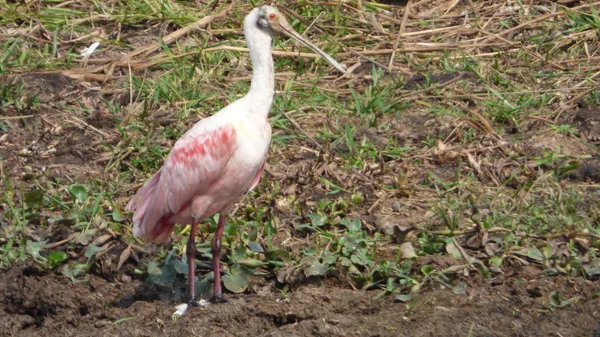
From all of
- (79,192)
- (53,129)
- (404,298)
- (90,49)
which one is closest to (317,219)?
(404,298)

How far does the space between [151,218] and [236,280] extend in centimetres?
62

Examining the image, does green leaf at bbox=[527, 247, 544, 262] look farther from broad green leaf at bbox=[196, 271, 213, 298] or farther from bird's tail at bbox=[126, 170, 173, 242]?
bird's tail at bbox=[126, 170, 173, 242]

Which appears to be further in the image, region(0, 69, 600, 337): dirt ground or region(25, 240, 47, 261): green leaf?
region(25, 240, 47, 261): green leaf

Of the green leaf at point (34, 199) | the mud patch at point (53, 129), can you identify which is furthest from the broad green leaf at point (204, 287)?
the mud patch at point (53, 129)

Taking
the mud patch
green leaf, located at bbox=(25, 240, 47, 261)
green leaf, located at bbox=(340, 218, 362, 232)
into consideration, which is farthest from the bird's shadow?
the mud patch

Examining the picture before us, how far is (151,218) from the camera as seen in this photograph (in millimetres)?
6348

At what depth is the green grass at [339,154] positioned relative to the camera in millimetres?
6496

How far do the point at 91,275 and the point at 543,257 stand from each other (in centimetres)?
267

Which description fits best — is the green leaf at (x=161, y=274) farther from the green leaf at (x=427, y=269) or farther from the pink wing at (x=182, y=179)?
the green leaf at (x=427, y=269)

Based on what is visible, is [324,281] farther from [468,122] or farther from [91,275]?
[468,122]

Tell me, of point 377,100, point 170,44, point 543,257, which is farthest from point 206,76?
point 543,257

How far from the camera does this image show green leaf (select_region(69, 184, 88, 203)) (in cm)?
723

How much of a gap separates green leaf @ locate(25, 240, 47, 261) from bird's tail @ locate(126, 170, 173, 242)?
0.61 m

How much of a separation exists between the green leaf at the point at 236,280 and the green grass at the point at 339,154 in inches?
0.4
